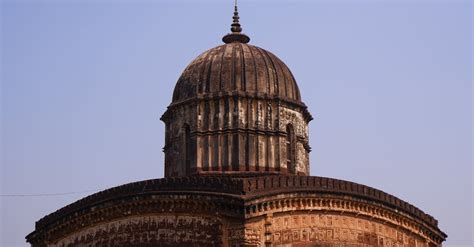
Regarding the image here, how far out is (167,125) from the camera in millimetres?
40938

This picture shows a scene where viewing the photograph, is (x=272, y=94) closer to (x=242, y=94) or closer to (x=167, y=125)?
(x=242, y=94)

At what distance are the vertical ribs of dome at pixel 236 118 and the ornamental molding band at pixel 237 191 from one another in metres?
0.05

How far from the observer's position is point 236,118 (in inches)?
1526

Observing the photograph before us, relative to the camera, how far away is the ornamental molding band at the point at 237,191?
105ft

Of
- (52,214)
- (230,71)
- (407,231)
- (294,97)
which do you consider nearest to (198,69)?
(230,71)

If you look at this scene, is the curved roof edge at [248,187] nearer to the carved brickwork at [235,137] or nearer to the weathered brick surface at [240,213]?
the weathered brick surface at [240,213]

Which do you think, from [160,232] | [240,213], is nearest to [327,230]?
[240,213]

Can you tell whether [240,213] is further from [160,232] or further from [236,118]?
[236,118]

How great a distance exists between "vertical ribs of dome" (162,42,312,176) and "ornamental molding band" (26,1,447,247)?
51mm

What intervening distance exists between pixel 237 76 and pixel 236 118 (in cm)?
211

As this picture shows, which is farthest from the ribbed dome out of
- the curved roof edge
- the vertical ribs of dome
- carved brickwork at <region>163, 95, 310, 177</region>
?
the curved roof edge

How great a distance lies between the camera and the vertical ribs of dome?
126 feet

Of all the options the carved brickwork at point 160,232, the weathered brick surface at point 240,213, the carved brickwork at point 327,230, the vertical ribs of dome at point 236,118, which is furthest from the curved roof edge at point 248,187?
the vertical ribs of dome at point 236,118

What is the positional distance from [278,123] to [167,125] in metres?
5.11
